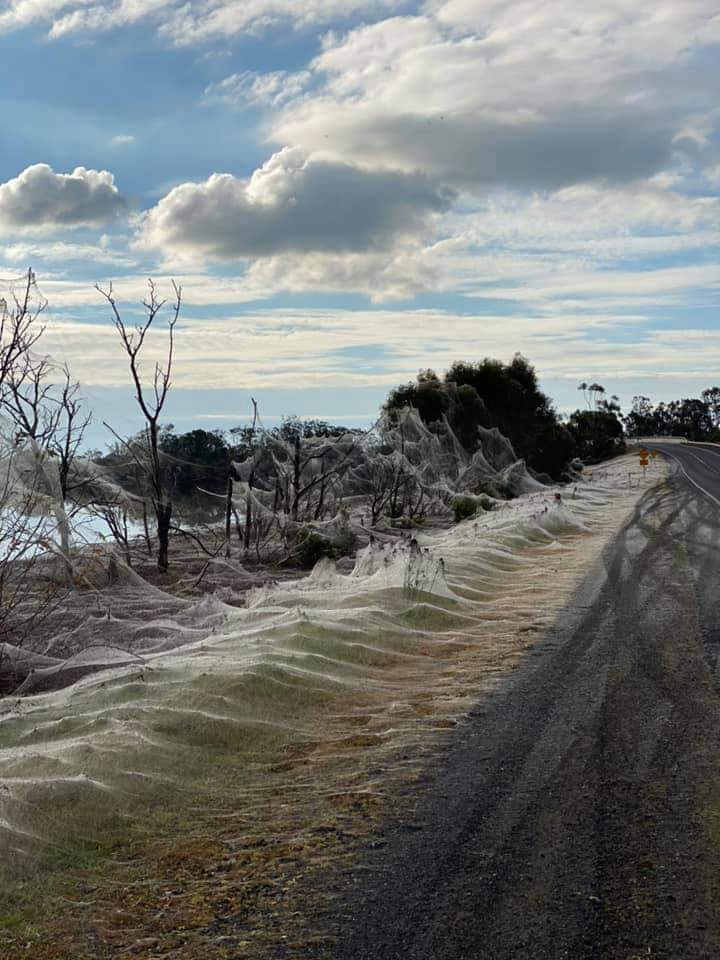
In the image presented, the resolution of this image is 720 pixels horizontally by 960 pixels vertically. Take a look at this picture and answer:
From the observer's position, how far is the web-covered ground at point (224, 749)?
4691 millimetres

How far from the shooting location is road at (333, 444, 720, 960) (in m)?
4.25

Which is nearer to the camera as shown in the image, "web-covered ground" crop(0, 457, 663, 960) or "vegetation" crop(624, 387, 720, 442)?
"web-covered ground" crop(0, 457, 663, 960)

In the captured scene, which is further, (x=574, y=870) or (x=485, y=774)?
(x=485, y=774)

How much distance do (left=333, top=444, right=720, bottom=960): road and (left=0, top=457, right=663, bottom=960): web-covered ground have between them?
0.33 meters

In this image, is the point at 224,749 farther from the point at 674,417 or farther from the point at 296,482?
the point at 674,417

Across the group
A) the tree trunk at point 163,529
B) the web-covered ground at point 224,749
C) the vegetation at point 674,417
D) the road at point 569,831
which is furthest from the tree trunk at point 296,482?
the vegetation at point 674,417

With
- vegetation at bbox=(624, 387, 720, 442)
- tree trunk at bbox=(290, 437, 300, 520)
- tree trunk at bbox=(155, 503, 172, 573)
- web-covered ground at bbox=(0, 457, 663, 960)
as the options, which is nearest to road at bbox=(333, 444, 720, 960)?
web-covered ground at bbox=(0, 457, 663, 960)

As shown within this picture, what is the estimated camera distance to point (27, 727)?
7336 millimetres

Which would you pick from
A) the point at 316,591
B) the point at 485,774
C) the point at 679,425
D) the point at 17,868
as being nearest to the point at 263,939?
the point at 17,868

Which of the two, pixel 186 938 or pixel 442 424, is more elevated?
pixel 442 424

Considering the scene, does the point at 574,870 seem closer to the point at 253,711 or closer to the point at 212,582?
the point at 253,711

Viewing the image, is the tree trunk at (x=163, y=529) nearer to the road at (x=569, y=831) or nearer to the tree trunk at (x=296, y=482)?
the tree trunk at (x=296, y=482)

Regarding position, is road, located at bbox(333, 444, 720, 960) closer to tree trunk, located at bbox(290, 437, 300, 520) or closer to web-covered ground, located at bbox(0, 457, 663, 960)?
web-covered ground, located at bbox(0, 457, 663, 960)

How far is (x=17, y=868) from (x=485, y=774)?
2722 millimetres
